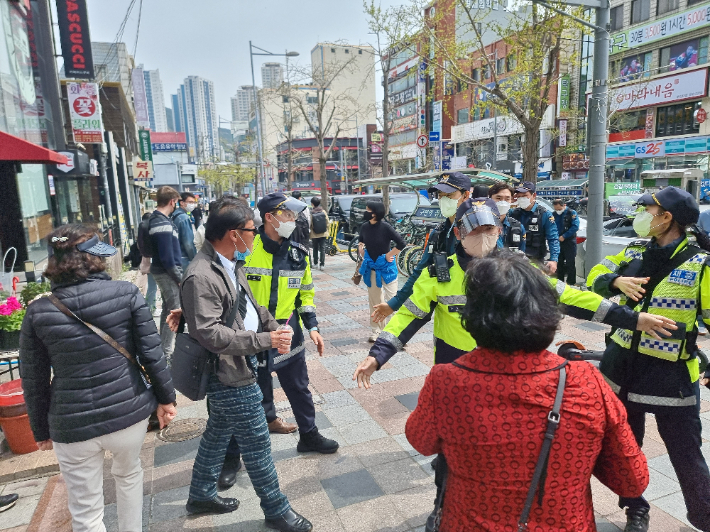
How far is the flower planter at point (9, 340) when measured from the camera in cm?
389

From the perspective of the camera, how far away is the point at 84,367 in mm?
2254

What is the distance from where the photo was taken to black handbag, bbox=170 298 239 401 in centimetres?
260

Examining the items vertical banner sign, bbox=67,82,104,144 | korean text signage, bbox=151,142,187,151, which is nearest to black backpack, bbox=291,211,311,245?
vertical banner sign, bbox=67,82,104,144

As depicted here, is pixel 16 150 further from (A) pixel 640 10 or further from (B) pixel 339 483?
(A) pixel 640 10

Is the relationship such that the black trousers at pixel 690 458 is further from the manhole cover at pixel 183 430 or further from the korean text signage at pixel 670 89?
the korean text signage at pixel 670 89

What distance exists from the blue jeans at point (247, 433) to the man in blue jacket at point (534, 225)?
17.4ft

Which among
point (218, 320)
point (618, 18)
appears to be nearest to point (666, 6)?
point (618, 18)

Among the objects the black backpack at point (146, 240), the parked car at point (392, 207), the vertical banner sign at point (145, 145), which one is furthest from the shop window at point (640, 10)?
the black backpack at point (146, 240)

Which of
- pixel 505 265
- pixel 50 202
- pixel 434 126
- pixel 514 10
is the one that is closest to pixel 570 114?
pixel 434 126

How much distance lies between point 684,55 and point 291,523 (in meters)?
35.5

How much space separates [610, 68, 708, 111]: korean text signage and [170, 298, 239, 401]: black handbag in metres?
30.3

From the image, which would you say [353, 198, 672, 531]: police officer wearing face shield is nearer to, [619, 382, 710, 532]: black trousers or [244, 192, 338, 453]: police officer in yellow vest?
[619, 382, 710, 532]: black trousers

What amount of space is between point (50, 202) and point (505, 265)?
13682 mm

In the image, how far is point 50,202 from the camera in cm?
1235
